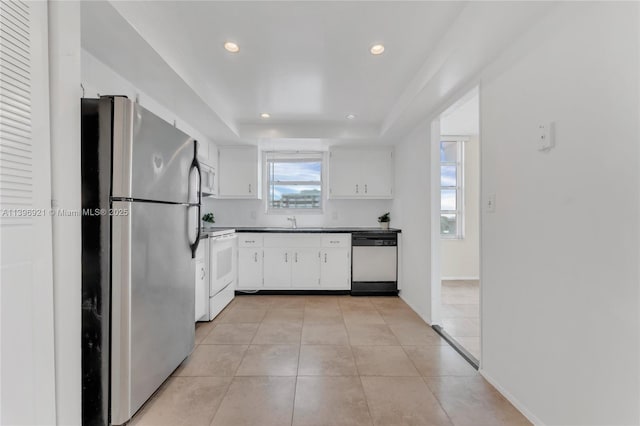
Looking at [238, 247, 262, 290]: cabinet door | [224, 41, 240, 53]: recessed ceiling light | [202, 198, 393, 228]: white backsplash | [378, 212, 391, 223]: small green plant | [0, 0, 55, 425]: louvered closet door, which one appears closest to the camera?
[0, 0, 55, 425]: louvered closet door

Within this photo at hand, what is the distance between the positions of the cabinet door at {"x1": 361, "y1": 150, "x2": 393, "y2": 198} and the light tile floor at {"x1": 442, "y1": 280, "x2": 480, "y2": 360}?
67.7 inches

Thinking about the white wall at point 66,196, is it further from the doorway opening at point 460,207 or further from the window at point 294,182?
the doorway opening at point 460,207

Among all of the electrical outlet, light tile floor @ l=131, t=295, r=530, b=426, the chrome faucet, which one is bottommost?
light tile floor @ l=131, t=295, r=530, b=426

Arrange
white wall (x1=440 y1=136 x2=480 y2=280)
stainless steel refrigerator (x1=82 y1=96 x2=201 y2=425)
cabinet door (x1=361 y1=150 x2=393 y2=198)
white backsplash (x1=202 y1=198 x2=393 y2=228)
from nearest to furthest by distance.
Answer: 1. stainless steel refrigerator (x1=82 y1=96 x2=201 y2=425)
2. cabinet door (x1=361 y1=150 x2=393 y2=198)
3. white backsplash (x1=202 y1=198 x2=393 y2=228)
4. white wall (x1=440 y1=136 x2=480 y2=280)

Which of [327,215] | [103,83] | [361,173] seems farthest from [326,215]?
[103,83]

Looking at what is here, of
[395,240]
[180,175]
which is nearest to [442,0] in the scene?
[180,175]

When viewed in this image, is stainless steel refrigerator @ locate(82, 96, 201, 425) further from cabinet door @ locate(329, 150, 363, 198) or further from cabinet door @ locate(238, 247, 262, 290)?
cabinet door @ locate(329, 150, 363, 198)

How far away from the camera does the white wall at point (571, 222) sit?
1.11 meters

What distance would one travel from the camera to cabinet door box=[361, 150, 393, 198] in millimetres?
4422

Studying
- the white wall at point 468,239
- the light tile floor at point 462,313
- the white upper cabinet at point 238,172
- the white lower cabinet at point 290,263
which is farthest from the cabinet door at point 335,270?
the white wall at point 468,239

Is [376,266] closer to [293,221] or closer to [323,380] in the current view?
[293,221]

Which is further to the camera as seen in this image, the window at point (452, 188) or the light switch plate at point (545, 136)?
the window at point (452, 188)

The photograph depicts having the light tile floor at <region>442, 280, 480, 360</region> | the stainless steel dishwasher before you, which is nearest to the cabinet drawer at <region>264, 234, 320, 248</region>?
the stainless steel dishwasher

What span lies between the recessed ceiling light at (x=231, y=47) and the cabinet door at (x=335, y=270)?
271cm
